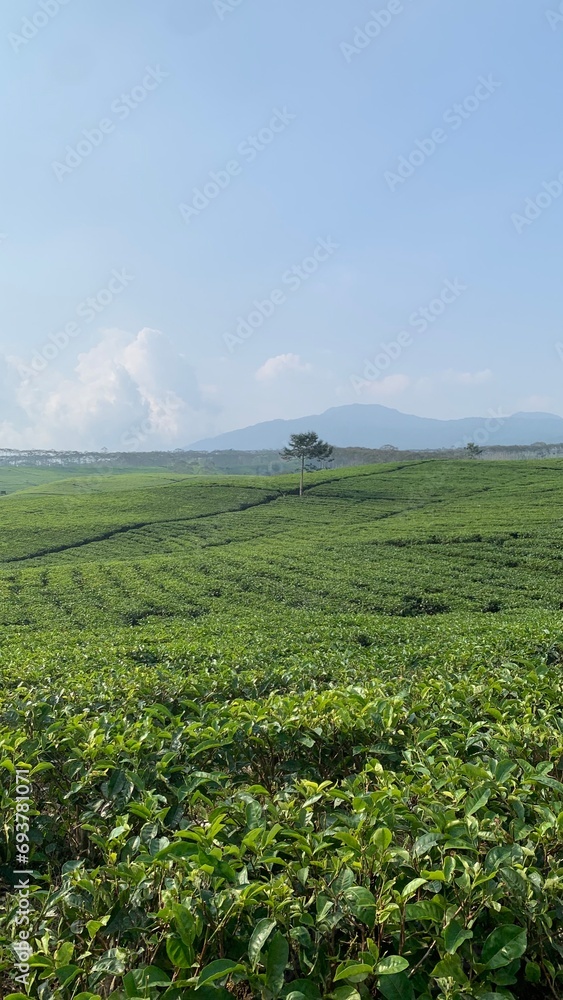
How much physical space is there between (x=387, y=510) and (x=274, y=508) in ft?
35.3

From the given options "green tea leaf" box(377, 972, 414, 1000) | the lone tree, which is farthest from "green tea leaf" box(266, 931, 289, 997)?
the lone tree

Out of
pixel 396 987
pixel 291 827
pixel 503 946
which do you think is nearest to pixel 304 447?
pixel 291 827

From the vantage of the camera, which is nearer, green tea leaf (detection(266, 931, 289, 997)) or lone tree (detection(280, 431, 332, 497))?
green tea leaf (detection(266, 931, 289, 997))

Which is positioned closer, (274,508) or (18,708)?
(18,708)

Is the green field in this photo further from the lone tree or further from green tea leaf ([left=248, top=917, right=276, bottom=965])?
the lone tree

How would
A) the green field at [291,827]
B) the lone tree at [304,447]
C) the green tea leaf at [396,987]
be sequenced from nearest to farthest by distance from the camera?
the green tea leaf at [396,987]
the green field at [291,827]
the lone tree at [304,447]

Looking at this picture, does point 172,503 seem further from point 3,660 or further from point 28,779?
point 28,779

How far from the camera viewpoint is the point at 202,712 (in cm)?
441

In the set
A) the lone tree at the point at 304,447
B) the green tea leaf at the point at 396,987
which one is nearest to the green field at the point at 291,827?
the green tea leaf at the point at 396,987

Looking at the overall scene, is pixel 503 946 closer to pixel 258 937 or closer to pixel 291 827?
pixel 258 937

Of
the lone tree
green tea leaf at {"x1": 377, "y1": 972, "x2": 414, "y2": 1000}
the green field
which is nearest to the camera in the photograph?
green tea leaf at {"x1": 377, "y1": 972, "x2": 414, "y2": 1000}

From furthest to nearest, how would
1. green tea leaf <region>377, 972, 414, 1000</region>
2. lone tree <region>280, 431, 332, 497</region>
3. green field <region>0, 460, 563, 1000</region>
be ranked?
lone tree <region>280, 431, 332, 497</region>
green field <region>0, 460, 563, 1000</region>
green tea leaf <region>377, 972, 414, 1000</region>

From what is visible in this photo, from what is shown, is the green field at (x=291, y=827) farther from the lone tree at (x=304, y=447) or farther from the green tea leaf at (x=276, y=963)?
the lone tree at (x=304, y=447)

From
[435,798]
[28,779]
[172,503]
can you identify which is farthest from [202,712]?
[172,503]
